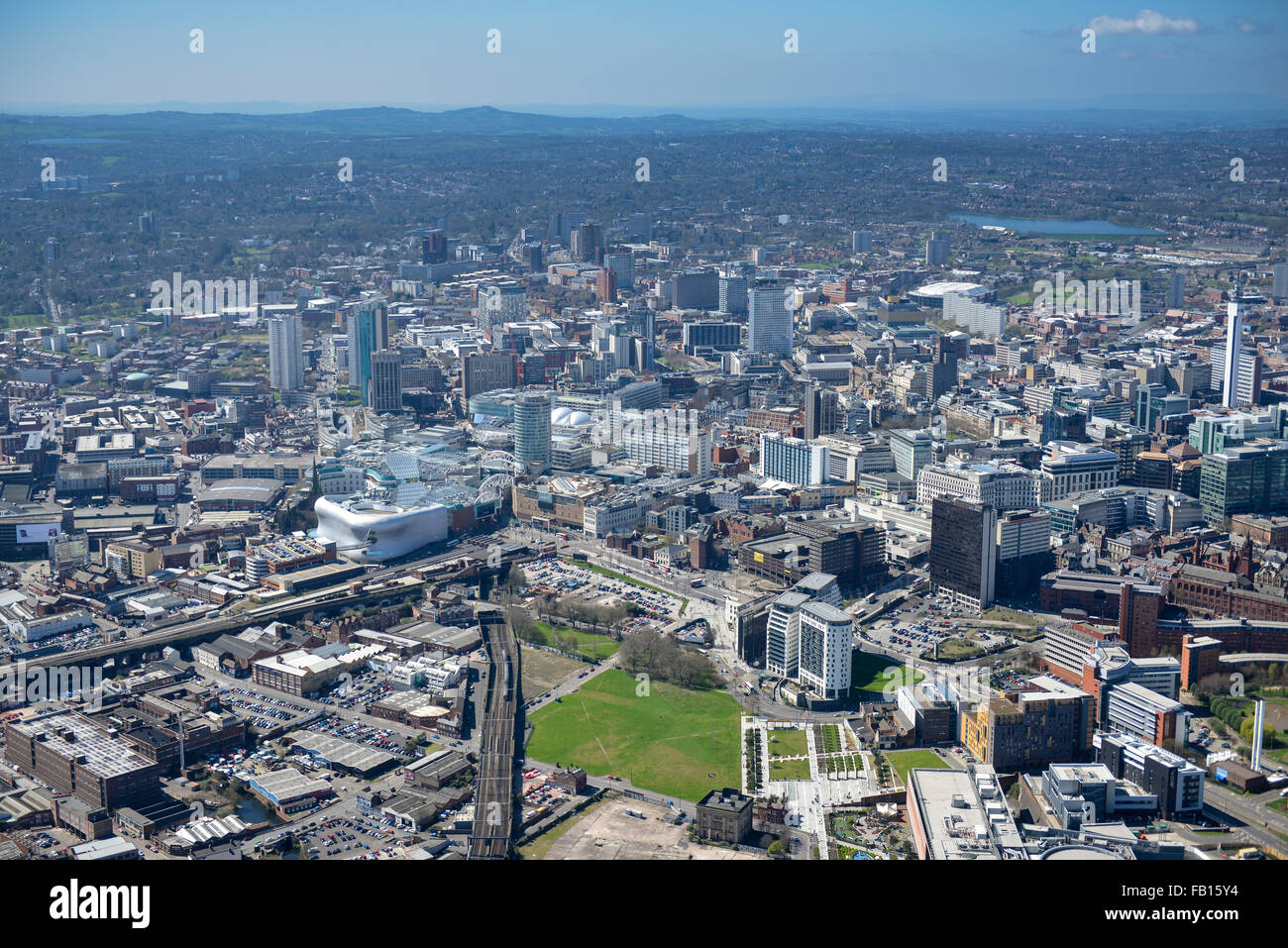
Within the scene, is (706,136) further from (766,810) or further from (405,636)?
(766,810)

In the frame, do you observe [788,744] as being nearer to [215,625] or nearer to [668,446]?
[215,625]

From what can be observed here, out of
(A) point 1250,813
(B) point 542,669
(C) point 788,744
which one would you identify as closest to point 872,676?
(C) point 788,744

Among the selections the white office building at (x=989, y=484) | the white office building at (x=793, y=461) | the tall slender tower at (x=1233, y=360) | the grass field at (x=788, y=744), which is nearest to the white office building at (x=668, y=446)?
the white office building at (x=793, y=461)

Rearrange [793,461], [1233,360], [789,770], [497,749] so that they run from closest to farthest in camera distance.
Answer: [789,770] → [497,749] → [793,461] → [1233,360]

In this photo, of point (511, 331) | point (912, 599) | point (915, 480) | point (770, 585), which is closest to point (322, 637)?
point (770, 585)

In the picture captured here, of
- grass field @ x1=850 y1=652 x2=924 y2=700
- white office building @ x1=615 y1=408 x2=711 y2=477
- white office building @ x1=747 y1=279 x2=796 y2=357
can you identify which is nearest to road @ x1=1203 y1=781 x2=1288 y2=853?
grass field @ x1=850 y1=652 x2=924 y2=700

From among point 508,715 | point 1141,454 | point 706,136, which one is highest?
point 706,136
